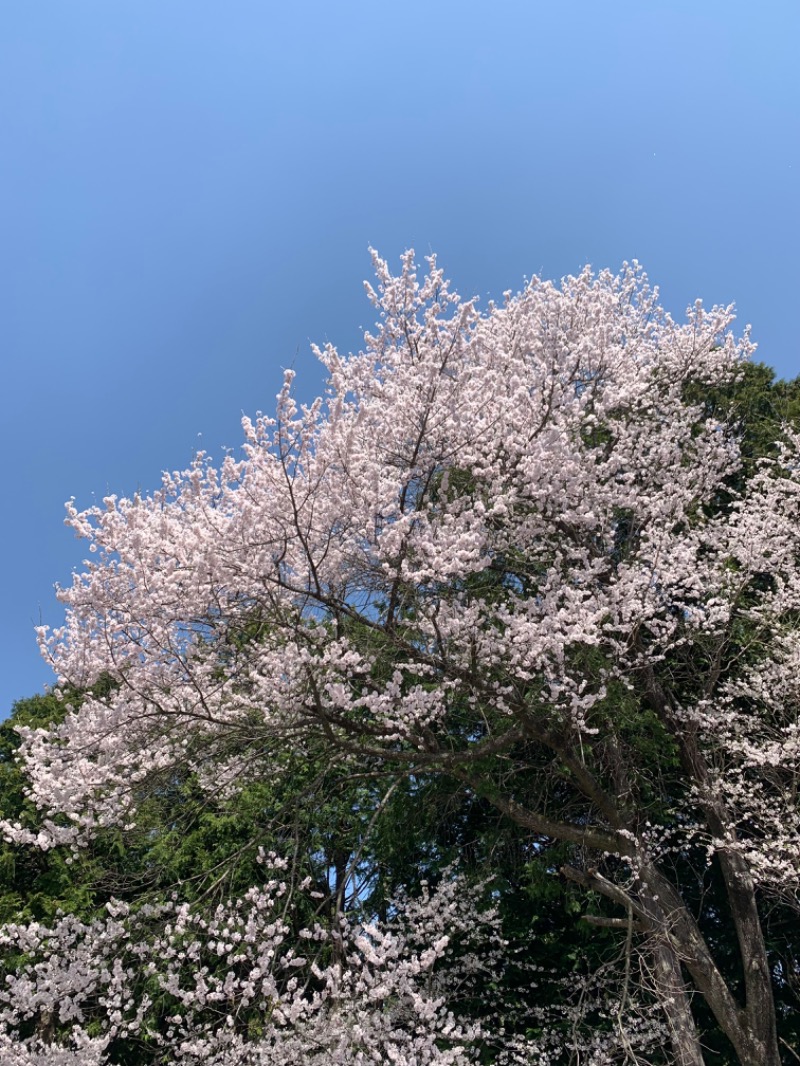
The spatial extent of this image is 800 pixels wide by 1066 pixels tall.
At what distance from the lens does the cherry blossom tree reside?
248 inches

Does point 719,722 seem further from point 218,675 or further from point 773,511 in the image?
point 218,675

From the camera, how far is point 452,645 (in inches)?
268

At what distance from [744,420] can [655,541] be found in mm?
4726

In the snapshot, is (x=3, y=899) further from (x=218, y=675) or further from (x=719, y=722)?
(x=719, y=722)

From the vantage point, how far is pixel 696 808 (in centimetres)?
900

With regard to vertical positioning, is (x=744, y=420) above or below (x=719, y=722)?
above

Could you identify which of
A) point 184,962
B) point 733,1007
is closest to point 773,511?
point 733,1007

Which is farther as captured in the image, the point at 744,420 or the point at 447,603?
the point at 744,420

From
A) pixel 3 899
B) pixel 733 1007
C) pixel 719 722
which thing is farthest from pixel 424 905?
pixel 3 899

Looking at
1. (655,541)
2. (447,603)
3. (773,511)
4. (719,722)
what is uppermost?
(773,511)

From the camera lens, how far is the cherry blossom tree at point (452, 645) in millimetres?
6293

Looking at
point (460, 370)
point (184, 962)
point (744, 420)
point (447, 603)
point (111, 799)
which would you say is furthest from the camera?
point (744, 420)

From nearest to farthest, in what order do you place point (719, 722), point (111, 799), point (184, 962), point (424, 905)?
point (111, 799) < point (719, 722) < point (424, 905) < point (184, 962)

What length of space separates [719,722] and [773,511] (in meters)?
3.00
